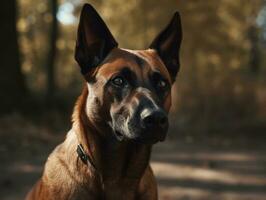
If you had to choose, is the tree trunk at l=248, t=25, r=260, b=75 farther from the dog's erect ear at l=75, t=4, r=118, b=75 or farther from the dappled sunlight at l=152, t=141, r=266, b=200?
the dog's erect ear at l=75, t=4, r=118, b=75

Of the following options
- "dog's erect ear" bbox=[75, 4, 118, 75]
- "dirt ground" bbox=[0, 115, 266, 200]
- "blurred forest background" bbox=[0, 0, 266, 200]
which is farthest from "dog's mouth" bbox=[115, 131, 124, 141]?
"blurred forest background" bbox=[0, 0, 266, 200]

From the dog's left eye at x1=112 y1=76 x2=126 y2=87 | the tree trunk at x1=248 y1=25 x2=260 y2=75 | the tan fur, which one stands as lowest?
the tan fur

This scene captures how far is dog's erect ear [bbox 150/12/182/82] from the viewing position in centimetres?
546

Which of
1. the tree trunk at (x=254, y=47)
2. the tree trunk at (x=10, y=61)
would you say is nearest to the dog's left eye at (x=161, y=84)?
the tree trunk at (x=10, y=61)

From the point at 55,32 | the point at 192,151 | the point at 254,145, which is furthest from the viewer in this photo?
the point at 55,32

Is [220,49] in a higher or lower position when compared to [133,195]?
higher

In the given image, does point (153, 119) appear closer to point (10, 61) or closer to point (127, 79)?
point (127, 79)

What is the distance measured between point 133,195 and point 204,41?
949 inches

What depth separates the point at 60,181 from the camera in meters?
4.92

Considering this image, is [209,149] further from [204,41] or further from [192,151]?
[204,41]

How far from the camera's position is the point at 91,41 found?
519 centimetres

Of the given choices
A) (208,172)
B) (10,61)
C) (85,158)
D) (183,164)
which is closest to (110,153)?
(85,158)

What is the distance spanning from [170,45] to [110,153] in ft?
3.69

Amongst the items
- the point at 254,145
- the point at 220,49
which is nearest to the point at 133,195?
the point at 254,145
